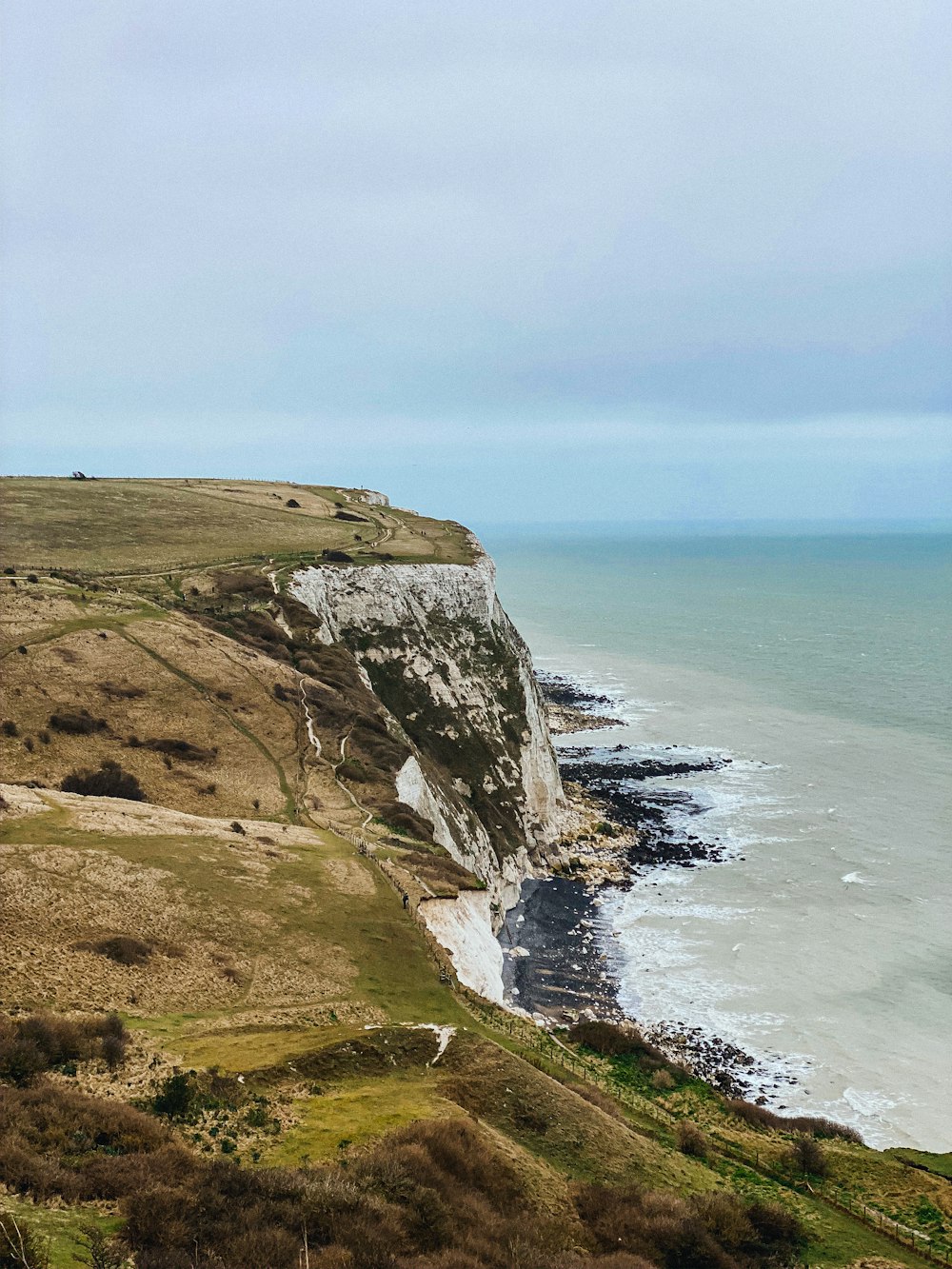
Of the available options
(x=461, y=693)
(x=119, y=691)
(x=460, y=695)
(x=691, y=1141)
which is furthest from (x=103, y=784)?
(x=461, y=693)

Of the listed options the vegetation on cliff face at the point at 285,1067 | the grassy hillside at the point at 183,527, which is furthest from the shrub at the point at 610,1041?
the grassy hillside at the point at 183,527

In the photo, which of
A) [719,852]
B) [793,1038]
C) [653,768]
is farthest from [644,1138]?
[653,768]

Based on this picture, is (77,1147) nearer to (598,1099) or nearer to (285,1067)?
(285,1067)

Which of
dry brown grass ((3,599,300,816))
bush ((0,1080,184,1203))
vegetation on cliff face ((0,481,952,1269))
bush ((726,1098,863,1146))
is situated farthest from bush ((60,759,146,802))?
bush ((726,1098,863,1146))

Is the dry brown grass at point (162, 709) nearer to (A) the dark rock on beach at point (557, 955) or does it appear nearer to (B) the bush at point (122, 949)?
(B) the bush at point (122, 949)

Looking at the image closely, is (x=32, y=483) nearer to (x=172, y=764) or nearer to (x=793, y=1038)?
(x=172, y=764)

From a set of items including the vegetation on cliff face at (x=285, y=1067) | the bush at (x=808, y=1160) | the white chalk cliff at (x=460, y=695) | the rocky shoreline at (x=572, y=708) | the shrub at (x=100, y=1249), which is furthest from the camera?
the rocky shoreline at (x=572, y=708)
